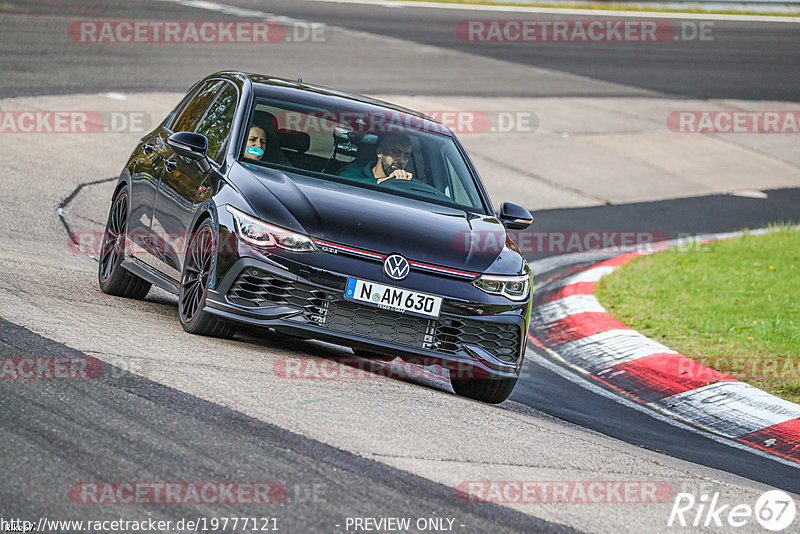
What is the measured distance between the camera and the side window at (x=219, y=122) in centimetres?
760

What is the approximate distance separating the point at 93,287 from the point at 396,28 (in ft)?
69.1

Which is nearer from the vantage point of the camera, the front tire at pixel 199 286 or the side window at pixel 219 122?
the front tire at pixel 199 286

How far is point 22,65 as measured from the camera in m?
18.0

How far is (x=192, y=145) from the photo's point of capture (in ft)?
24.2

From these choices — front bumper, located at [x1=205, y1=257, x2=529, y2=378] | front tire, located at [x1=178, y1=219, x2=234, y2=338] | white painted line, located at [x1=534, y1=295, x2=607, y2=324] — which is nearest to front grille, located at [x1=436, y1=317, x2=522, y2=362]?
front bumper, located at [x1=205, y1=257, x2=529, y2=378]

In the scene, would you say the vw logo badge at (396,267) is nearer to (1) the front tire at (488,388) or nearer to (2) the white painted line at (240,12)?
(1) the front tire at (488,388)

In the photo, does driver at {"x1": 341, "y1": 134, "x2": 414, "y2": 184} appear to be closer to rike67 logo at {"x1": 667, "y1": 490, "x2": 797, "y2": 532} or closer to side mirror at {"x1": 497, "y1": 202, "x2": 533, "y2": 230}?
side mirror at {"x1": 497, "y1": 202, "x2": 533, "y2": 230}

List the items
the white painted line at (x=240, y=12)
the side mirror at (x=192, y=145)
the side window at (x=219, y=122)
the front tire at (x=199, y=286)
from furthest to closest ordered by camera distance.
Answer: the white painted line at (x=240, y=12), the side window at (x=219, y=122), the side mirror at (x=192, y=145), the front tire at (x=199, y=286)

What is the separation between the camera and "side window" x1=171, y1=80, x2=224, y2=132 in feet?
27.5

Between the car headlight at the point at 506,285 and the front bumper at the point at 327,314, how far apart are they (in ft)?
0.45

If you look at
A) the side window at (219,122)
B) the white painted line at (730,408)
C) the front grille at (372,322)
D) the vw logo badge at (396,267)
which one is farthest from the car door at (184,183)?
the white painted line at (730,408)

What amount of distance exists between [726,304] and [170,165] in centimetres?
538

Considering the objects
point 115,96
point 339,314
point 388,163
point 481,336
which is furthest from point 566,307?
point 115,96

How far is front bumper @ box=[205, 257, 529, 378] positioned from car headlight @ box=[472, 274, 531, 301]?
138mm
